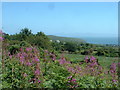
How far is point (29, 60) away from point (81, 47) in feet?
46.6

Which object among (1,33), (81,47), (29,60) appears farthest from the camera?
(81,47)

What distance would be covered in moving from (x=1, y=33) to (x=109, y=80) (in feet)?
6.76

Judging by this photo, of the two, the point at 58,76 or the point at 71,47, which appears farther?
the point at 71,47

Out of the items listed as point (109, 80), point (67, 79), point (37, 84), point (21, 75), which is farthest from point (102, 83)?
point (21, 75)

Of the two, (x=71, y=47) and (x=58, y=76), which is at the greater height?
(x=58, y=76)

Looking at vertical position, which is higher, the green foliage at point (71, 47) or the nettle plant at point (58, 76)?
the nettle plant at point (58, 76)

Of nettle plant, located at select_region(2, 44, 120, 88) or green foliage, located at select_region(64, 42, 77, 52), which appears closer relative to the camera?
nettle plant, located at select_region(2, 44, 120, 88)

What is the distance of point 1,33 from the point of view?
3.63 m

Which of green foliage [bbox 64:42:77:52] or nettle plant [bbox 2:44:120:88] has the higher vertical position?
nettle plant [bbox 2:44:120:88]

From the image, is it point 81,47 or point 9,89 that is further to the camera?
point 81,47

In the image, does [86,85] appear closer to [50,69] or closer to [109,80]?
[109,80]

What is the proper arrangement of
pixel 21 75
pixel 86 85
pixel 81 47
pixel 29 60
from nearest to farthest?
pixel 86 85 < pixel 21 75 < pixel 29 60 < pixel 81 47

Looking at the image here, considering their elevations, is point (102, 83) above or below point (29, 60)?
below

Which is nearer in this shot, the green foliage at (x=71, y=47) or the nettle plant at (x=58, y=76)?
the nettle plant at (x=58, y=76)
